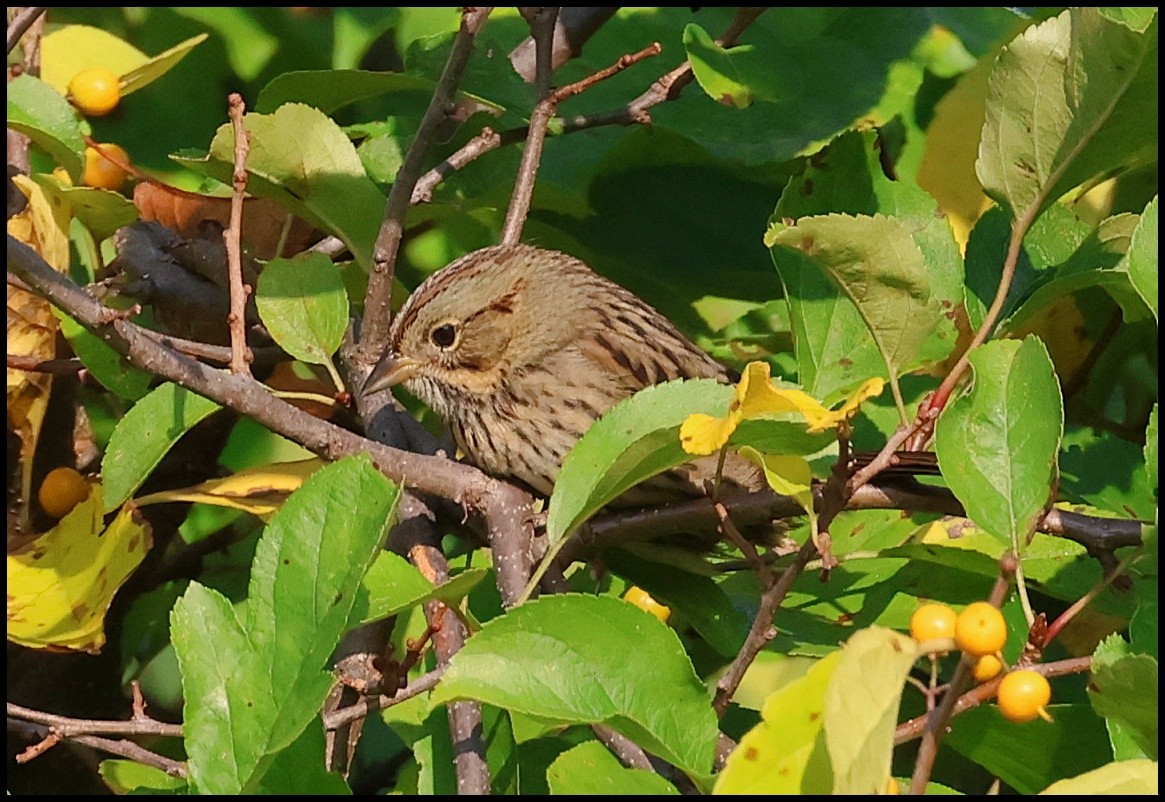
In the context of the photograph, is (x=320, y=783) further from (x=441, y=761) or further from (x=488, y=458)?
(x=488, y=458)

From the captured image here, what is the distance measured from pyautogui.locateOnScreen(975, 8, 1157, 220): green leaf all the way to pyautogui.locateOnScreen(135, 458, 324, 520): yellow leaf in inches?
33.4

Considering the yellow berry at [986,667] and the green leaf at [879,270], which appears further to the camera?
the green leaf at [879,270]

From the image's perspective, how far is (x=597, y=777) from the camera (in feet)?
3.67

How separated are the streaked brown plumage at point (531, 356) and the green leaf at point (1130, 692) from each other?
3.74 feet

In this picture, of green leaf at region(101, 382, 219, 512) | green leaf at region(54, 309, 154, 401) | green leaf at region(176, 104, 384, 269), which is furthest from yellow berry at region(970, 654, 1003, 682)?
green leaf at region(54, 309, 154, 401)

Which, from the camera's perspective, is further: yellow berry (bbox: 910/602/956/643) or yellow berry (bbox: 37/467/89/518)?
yellow berry (bbox: 37/467/89/518)

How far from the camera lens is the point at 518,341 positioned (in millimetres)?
2664

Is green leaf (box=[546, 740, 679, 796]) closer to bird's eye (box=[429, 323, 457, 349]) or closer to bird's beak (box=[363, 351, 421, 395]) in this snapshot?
bird's beak (box=[363, 351, 421, 395])

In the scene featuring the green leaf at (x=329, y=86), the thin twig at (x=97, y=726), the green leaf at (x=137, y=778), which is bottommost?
the green leaf at (x=137, y=778)

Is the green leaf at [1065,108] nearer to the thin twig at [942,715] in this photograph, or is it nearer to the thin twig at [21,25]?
the thin twig at [942,715]

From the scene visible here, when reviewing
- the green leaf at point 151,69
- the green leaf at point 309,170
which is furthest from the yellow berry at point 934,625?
the green leaf at point 151,69

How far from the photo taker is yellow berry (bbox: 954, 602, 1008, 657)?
1.09m

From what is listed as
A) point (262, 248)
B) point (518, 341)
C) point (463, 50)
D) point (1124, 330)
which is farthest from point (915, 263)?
point (518, 341)

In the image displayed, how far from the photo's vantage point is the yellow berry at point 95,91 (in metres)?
2.11
